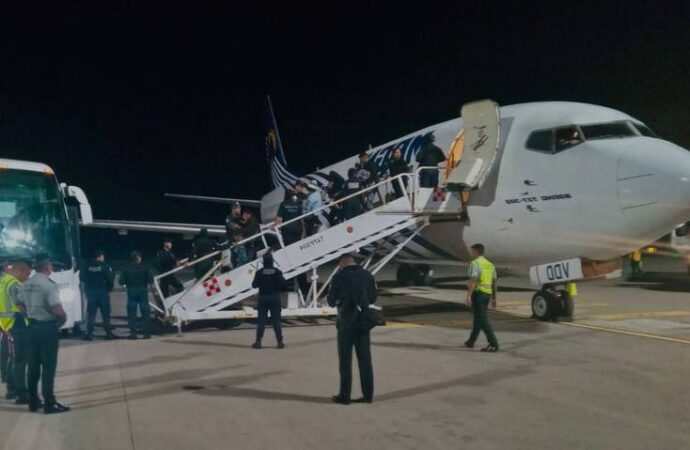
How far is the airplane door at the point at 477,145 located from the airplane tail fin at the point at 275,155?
17912 mm

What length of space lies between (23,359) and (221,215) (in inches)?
2252

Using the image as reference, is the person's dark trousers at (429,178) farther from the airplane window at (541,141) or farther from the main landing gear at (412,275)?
the main landing gear at (412,275)

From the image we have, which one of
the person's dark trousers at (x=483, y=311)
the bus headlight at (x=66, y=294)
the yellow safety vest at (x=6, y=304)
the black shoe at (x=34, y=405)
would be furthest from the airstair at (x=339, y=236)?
the black shoe at (x=34, y=405)

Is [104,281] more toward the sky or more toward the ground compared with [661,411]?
more toward the sky

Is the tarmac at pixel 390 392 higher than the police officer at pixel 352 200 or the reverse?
the reverse

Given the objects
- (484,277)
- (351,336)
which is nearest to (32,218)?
(351,336)

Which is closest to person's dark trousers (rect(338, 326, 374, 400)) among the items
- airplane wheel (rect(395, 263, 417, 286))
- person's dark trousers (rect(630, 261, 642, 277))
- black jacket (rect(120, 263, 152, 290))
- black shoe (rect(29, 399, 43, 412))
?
black shoe (rect(29, 399, 43, 412))

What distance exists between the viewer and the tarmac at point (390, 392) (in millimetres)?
6270

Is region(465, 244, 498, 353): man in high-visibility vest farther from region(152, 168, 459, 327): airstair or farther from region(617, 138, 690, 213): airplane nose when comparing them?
region(152, 168, 459, 327): airstair

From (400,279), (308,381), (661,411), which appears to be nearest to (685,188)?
(661,411)

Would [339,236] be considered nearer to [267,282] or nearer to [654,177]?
[267,282]

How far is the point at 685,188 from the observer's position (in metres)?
11.3

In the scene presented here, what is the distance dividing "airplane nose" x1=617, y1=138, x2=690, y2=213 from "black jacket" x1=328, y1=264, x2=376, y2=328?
6.14 meters

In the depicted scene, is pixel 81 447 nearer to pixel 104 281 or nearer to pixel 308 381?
pixel 308 381
